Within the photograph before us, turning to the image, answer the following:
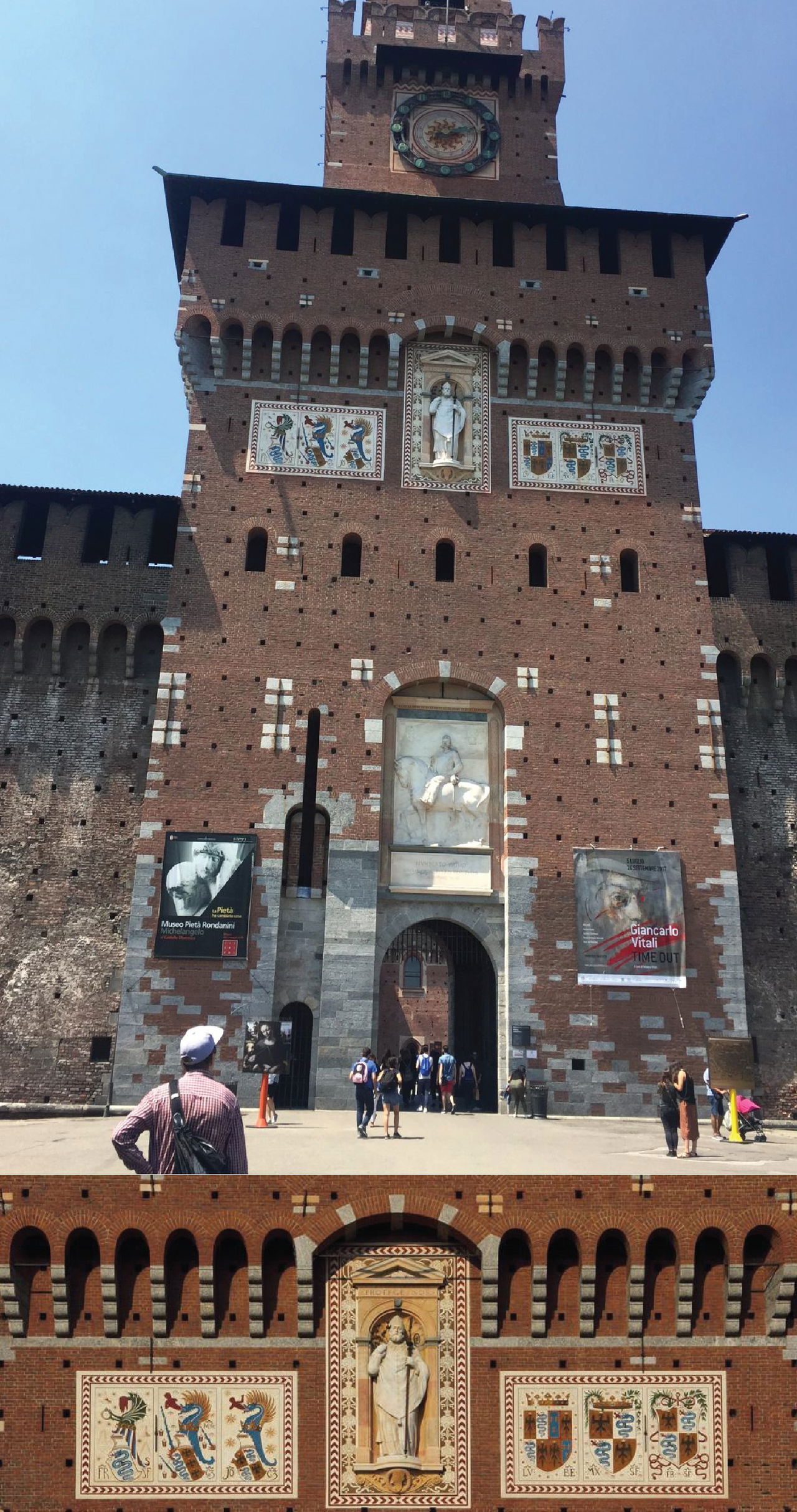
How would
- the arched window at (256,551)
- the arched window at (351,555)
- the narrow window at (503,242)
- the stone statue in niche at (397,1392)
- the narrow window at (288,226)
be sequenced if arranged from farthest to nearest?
the narrow window at (503,242) → the narrow window at (288,226) → the arched window at (351,555) → the arched window at (256,551) → the stone statue in niche at (397,1392)

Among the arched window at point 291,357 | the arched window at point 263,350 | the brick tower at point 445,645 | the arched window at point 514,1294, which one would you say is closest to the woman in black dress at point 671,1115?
the arched window at point 514,1294

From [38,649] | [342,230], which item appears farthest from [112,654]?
[342,230]

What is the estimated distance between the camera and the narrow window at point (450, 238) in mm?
25938

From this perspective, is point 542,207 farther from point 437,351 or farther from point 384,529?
point 384,529

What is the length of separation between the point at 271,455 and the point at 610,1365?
720 inches

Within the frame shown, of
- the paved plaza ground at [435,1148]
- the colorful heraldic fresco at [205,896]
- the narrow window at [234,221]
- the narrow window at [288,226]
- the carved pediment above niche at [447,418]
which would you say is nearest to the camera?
the paved plaza ground at [435,1148]

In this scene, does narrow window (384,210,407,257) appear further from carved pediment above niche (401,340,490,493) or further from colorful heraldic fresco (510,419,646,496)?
colorful heraldic fresco (510,419,646,496)

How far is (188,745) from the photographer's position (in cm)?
2250

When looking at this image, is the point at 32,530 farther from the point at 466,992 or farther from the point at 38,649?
the point at 466,992

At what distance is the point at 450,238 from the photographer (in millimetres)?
26125

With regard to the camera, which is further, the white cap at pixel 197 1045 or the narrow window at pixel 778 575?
the narrow window at pixel 778 575

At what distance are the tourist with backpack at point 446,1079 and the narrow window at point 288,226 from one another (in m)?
17.9

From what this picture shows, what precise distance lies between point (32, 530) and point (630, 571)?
529 inches

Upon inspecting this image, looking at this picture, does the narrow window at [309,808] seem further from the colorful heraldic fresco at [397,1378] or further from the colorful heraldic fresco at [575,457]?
the colorful heraldic fresco at [397,1378]
